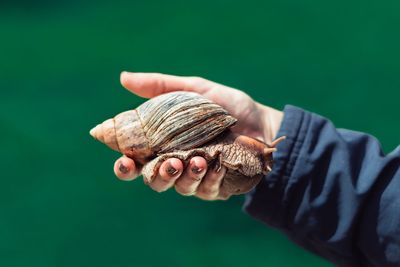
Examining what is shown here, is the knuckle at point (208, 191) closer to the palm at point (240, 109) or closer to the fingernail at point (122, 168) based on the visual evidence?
the fingernail at point (122, 168)

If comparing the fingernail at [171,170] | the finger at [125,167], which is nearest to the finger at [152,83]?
the finger at [125,167]

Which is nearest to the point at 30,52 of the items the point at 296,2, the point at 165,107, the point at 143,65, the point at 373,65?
the point at 143,65

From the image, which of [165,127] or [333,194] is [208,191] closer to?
[165,127]

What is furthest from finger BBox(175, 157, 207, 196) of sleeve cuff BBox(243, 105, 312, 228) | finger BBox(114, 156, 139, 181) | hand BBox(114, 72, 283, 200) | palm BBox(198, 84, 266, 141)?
palm BBox(198, 84, 266, 141)

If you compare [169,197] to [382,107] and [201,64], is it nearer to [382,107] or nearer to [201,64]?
[201,64]

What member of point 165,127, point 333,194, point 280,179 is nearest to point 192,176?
point 165,127

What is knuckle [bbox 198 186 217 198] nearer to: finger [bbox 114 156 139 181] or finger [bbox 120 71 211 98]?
finger [bbox 114 156 139 181]

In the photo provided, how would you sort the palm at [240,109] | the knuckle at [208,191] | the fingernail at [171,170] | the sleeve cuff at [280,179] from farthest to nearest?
1. the palm at [240,109]
2. the sleeve cuff at [280,179]
3. the knuckle at [208,191]
4. the fingernail at [171,170]
